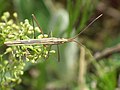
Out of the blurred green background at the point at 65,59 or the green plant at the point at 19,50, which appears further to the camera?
the blurred green background at the point at 65,59

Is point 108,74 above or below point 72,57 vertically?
below

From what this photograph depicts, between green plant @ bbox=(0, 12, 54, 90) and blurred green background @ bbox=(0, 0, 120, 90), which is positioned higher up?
blurred green background @ bbox=(0, 0, 120, 90)

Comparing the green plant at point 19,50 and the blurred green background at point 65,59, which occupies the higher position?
the blurred green background at point 65,59

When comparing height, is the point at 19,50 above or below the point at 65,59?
below

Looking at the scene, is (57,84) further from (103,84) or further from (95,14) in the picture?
(95,14)

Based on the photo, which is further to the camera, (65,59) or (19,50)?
(65,59)

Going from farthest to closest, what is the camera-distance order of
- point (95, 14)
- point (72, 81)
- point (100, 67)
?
point (95, 14) < point (72, 81) < point (100, 67)

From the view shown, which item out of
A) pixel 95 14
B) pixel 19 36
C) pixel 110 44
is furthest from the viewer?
pixel 95 14

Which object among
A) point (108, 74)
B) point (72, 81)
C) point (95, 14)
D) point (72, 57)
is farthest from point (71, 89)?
point (95, 14)

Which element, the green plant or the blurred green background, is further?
the blurred green background

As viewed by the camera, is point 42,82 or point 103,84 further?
point 42,82

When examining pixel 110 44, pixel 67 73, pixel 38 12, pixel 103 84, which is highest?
pixel 38 12
